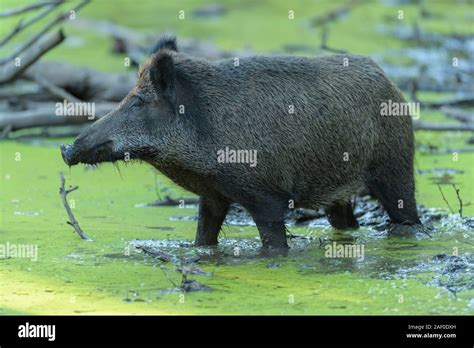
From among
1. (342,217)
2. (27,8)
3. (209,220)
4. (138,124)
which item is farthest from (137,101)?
(27,8)

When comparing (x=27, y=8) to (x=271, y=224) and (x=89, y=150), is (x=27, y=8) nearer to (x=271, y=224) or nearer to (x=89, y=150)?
(x=89, y=150)

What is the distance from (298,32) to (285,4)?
3385 millimetres

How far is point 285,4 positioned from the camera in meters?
23.5

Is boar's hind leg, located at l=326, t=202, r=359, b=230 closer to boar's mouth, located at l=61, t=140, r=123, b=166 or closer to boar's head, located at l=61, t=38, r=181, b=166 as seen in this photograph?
boar's head, located at l=61, t=38, r=181, b=166

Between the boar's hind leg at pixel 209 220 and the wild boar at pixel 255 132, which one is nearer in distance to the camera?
the wild boar at pixel 255 132

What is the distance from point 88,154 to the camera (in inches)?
295

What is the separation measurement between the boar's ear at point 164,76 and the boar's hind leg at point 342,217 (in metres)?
2.02

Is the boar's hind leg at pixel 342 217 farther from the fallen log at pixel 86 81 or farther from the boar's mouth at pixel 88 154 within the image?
the fallen log at pixel 86 81

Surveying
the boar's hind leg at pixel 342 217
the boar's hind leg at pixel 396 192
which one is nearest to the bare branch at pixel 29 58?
the boar's hind leg at pixel 342 217

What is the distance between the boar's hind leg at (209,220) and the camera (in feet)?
26.2

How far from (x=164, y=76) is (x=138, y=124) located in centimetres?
43

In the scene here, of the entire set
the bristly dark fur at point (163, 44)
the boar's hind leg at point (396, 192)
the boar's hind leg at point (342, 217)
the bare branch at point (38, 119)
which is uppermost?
the bristly dark fur at point (163, 44)

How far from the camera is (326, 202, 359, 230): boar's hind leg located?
29.1ft
